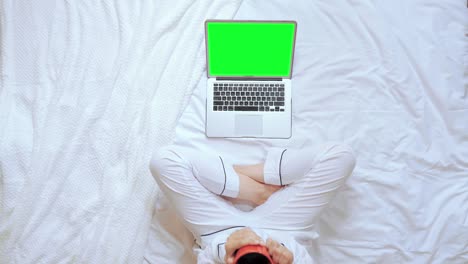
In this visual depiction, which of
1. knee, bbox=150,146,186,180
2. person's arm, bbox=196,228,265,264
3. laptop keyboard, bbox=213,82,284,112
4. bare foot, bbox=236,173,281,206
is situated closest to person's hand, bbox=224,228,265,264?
person's arm, bbox=196,228,265,264

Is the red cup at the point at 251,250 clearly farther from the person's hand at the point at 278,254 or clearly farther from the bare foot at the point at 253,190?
the bare foot at the point at 253,190

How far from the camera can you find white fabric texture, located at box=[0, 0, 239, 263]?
1.18 metres

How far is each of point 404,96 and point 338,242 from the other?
0.43 metres

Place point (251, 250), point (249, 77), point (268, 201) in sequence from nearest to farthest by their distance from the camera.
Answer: point (251, 250) < point (268, 201) < point (249, 77)

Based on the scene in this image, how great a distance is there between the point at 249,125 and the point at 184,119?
7.0 inches

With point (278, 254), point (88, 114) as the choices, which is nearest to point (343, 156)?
point (278, 254)

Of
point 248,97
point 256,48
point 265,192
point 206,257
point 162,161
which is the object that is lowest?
point 206,257

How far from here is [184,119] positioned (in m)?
1.27

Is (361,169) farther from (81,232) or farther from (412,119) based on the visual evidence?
(81,232)

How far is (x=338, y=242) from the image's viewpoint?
121cm

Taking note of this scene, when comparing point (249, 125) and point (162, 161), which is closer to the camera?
point (162, 161)

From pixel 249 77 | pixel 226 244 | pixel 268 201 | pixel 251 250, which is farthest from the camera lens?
pixel 249 77

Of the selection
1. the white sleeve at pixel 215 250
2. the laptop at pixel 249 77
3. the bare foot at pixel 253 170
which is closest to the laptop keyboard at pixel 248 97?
the laptop at pixel 249 77

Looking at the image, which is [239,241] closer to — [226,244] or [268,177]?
[226,244]
